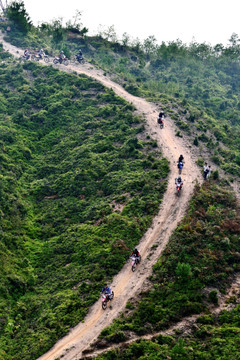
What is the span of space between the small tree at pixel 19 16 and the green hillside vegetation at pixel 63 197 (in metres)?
31.6

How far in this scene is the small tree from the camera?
91.1 meters

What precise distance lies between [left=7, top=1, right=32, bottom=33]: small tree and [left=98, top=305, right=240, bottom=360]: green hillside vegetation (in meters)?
97.0

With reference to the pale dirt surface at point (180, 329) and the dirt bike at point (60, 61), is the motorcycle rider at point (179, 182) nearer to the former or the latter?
the pale dirt surface at point (180, 329)

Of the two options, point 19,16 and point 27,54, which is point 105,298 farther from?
point 19,16

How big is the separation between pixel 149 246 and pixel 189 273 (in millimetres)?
6656

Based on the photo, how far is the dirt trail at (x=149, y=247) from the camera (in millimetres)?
22688

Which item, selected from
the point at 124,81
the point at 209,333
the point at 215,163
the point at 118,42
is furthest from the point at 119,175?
the point at 118,42

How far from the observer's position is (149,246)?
3077cm

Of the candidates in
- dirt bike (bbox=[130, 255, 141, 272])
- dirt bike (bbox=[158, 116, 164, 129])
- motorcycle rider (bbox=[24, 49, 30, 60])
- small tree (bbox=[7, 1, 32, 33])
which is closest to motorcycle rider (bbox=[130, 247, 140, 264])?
dirt bike (bbox=[130, 255, 141, 272])

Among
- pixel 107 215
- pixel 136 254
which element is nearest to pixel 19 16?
pixel 107 215

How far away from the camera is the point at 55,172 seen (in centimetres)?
4912

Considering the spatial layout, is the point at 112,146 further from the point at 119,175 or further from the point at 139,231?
the point at 139,231

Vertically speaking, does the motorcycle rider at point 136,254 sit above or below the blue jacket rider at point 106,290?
above

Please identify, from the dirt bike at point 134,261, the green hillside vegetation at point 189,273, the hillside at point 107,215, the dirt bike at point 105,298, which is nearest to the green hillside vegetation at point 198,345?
the hillside at point 107,215
